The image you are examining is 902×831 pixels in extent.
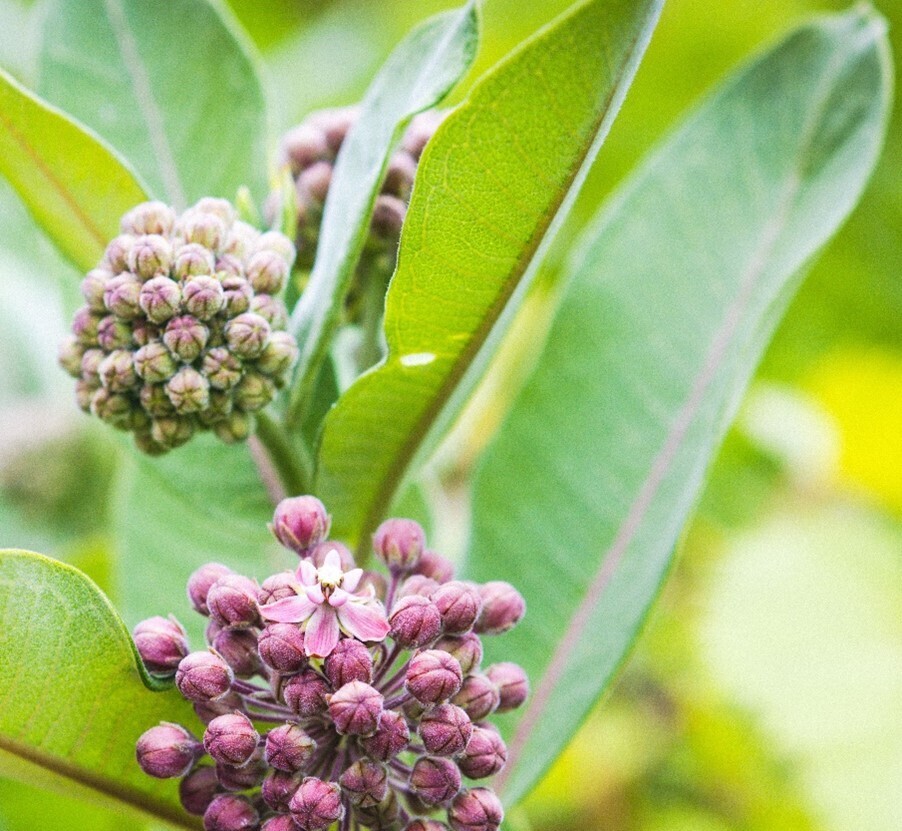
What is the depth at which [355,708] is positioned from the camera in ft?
2.81

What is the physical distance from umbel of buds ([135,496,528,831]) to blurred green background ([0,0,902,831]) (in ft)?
3.23

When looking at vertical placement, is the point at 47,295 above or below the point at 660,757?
above

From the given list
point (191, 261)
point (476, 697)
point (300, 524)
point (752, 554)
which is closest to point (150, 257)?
point (191, 261)

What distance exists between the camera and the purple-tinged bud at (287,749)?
0.89 meters

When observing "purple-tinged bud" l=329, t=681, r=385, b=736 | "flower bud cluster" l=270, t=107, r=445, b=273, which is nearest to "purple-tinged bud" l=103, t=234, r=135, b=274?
"flower bud cluster" l=270, t=107, r=445, b=273

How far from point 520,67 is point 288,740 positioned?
566 mm

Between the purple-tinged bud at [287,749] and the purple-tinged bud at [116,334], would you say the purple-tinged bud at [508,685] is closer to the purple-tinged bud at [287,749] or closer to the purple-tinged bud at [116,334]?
the purple-tinged bud at [287,749]

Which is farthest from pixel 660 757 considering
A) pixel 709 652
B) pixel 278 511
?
pixel 278 511

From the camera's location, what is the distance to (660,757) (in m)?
Answer: 2.67

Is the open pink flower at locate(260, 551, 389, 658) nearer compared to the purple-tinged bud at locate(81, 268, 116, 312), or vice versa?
the open pink flower at locate(260, 551, 389, 658)

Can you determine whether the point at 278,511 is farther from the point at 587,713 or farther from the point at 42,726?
the point at 587,713

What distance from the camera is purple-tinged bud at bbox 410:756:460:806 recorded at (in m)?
0.92

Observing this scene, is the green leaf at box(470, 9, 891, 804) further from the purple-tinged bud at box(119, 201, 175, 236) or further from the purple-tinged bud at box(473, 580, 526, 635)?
the purple-tinged bud at box(119, 201, 175, 236)

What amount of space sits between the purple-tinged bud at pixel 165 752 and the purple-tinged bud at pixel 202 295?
0.37 meters
